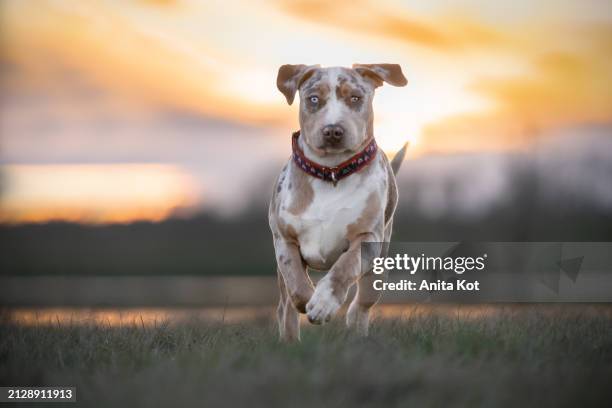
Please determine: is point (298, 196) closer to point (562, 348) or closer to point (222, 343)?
point (222, 343)

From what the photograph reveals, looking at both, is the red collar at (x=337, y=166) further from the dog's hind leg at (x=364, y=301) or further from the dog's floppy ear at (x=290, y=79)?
the dog's hind leg at (x=364, y=301)

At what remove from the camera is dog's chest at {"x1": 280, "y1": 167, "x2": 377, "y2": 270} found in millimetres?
5578

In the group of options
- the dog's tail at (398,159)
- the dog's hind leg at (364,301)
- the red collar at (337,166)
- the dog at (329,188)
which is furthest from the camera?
the dog's tail at (398,159)

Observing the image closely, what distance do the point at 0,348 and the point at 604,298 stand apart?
167 inches

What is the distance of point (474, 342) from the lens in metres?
5.30

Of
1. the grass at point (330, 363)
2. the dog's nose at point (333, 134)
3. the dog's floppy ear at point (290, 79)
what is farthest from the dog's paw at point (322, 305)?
the dog's floppy ear at point (290, 79)

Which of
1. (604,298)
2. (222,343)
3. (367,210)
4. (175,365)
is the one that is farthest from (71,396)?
(604,298)

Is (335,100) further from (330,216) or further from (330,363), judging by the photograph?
(330,363)

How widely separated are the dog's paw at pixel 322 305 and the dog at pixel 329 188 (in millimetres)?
46

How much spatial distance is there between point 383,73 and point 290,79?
626 mm

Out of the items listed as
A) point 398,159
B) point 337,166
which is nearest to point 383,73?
point 337,166

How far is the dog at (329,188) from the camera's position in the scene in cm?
544

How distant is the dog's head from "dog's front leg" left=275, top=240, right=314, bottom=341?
2.30 ft

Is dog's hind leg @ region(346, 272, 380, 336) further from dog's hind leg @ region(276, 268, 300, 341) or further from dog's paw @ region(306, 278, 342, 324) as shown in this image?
dog's paw @ region(306, 278, 342, 324)
